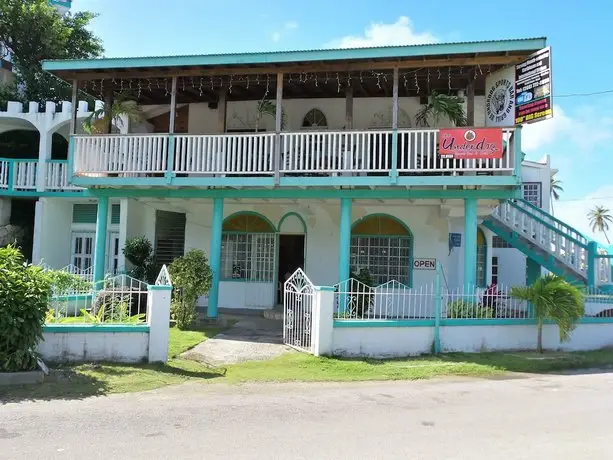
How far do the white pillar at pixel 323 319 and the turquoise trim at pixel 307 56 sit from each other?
513 centimetres

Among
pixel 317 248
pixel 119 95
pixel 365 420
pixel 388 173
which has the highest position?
pixel 119 95

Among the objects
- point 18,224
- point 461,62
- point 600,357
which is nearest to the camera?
point 600,357

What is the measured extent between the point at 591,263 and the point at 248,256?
888cm

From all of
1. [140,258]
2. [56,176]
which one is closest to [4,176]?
[56,176]

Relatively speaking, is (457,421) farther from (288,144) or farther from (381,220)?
(381,220)

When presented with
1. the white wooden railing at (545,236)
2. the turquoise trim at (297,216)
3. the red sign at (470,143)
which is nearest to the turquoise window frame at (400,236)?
the turquoise trim at (297,216)

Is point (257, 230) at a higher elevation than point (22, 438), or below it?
higher

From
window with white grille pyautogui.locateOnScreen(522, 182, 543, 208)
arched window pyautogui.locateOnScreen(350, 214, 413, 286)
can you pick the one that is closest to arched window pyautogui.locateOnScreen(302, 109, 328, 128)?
arched window pyautogui.locateOnScreen(350, 214, 413, 286)

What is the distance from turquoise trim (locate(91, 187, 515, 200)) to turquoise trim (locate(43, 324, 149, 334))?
16.8ft

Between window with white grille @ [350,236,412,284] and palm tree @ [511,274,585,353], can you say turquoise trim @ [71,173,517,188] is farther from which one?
window with white grille @ [350,236,412,284]

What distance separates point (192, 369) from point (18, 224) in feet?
39.5

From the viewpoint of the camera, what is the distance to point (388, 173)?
12.2 metres

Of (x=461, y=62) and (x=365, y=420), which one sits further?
(x=461, y=62)

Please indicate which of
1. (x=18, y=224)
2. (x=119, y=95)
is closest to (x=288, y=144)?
(x=119, y=95)
